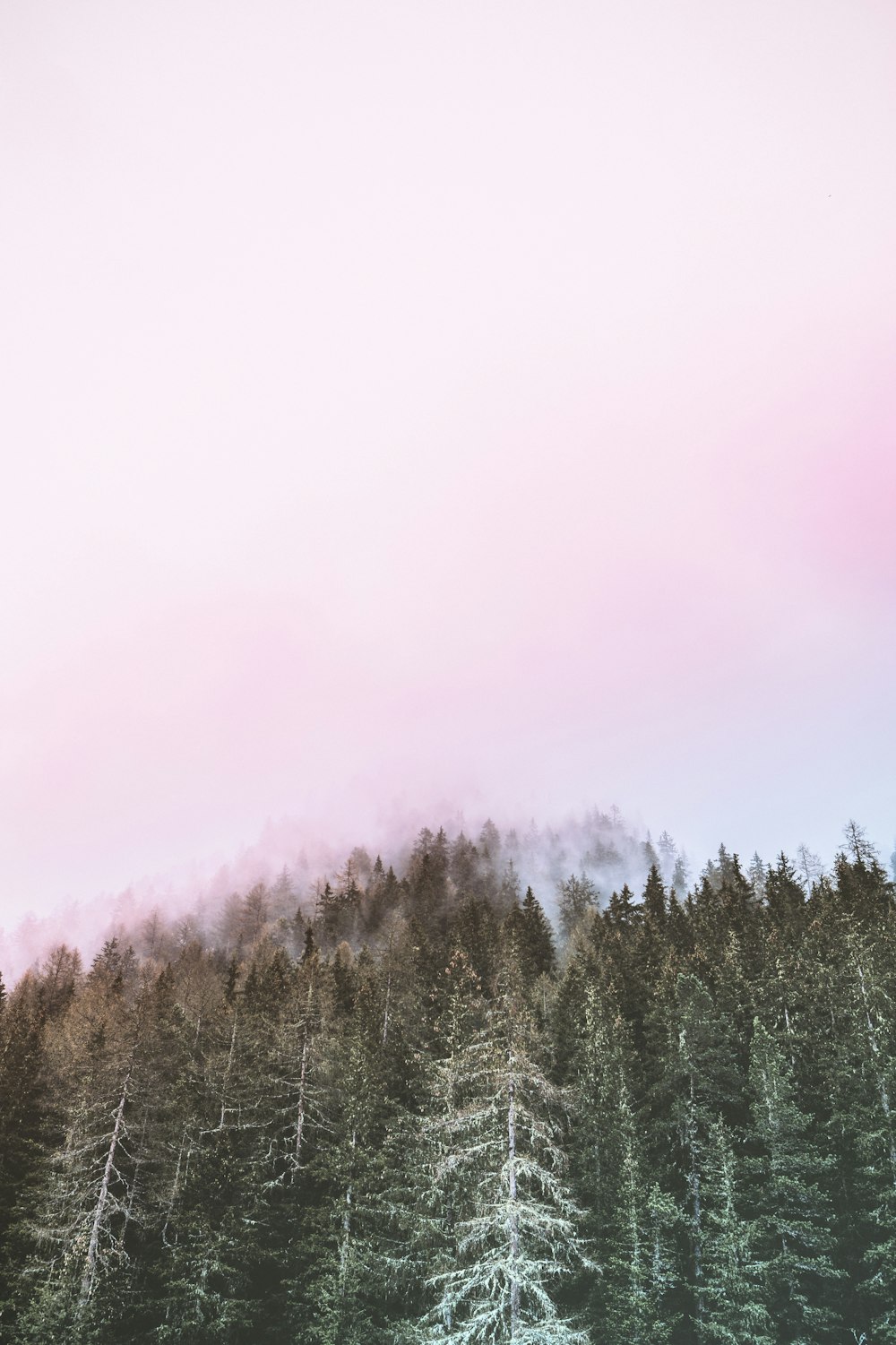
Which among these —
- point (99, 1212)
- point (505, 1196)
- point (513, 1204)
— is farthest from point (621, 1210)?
point (99, 1212)

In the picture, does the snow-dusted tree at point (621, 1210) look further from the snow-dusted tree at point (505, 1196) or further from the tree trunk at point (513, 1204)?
the tree trunk at point (513, 1204)

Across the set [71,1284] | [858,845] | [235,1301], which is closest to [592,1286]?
[235,1301]

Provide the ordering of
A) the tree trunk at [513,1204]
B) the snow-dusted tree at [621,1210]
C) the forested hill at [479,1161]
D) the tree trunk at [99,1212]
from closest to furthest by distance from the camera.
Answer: the tree trunk at [513,1204]
the forested hill at [479,1161]
the tree trunk at [99,1212]
the snow-dusted tree at [621,1210]

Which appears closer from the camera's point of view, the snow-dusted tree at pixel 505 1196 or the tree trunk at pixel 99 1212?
the snow-dusted tree at pixel 505 1196

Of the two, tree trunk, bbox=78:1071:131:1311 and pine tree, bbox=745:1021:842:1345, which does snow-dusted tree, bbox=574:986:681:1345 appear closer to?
pine tree, bbox=745:1021:842:1345

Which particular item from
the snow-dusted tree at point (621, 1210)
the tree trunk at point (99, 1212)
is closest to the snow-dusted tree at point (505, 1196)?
the snow-dusted tree at point (621, 1210)

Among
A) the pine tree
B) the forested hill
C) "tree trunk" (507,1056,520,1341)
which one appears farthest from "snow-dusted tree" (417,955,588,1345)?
the pine tree

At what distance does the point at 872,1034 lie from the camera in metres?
38.7

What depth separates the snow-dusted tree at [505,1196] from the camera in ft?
77.7

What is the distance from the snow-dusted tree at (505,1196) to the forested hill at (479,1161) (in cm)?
15

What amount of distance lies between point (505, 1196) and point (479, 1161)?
2173 millimetres

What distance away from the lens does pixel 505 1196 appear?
25.3 meters

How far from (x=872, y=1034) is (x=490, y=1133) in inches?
915

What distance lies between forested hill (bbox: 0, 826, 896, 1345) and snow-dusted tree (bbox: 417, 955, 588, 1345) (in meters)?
0.15
